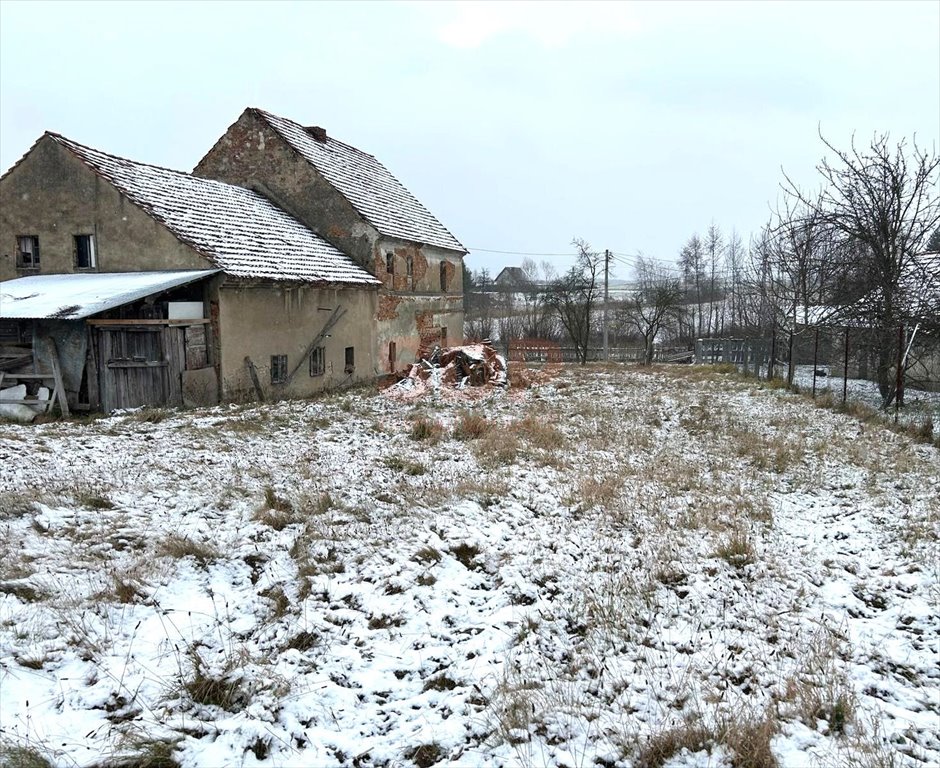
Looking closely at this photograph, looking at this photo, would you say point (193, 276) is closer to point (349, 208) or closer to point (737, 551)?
point (349, 208)

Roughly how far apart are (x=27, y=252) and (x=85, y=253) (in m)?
1.99

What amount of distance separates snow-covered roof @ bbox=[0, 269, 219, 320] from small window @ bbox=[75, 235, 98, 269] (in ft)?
0.83

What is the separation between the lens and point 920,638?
4.52 metres

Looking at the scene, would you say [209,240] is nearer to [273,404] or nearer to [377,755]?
[273,404]

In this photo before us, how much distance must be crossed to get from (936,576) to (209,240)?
584 inches

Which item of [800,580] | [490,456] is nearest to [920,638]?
[800,580]

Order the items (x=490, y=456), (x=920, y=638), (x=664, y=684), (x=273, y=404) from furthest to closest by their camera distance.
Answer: (x=273, y=404) → (x=490, y=456) → (x=920, y=638) → (x=664, y=684)

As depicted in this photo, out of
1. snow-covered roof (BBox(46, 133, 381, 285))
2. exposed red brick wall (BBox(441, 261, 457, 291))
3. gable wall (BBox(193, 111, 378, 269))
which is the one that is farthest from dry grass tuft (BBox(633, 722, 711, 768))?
exposed red brick wall (BBox(441, 261, 457, 291))

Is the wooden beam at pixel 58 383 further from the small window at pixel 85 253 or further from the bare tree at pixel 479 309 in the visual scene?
the bare tree at pixel 479 309

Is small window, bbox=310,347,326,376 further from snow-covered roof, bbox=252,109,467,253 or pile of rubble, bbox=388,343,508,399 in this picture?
snow-covered roof, bbox=252,109,467,253

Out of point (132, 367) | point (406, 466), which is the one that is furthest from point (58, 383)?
point (406, 466)

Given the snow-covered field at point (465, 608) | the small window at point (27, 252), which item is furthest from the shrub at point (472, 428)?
the small window at point (27, 252)

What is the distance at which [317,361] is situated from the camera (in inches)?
696

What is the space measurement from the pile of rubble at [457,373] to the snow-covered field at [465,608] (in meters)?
7.99
